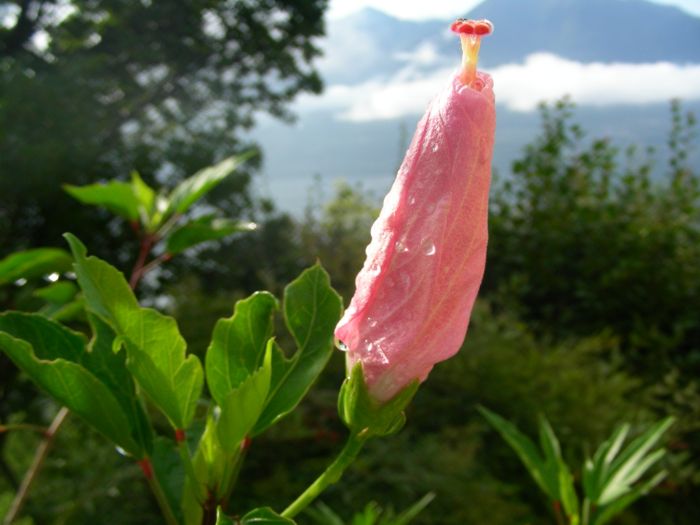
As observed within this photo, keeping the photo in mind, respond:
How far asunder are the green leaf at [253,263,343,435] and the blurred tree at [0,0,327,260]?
2.83 meters

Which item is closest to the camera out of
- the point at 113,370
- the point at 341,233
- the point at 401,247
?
the point at 401,247

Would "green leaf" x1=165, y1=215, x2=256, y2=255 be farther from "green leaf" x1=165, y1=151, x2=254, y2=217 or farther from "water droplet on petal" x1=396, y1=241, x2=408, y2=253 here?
"water droplet on petal" x1=396, y1=241, x2=408, y2=253

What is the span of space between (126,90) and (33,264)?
10.3ft

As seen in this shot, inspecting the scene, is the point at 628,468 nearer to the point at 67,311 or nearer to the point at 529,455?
the point at 529,455

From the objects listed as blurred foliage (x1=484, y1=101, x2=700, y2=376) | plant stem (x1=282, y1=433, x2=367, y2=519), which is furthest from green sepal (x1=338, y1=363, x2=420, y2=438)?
blurred foliage (x1=484, y1=101, x2=700, y2=376)

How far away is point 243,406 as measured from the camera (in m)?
0.34

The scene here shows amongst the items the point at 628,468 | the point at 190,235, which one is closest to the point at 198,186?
the point at 190,235

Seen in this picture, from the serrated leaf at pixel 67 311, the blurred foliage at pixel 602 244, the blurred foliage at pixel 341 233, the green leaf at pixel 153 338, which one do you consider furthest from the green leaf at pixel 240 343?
the blurred foliage at pixel 602 244

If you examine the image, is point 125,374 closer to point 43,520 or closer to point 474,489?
point 43,520

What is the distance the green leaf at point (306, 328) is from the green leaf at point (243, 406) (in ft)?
0.12

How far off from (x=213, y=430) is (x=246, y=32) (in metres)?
3.63

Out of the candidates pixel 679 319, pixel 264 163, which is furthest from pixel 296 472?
pixel 264 163

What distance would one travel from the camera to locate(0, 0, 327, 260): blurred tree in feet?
10.1

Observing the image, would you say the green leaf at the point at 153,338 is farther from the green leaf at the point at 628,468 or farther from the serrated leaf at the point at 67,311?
the green leaf at the point at 628,468
